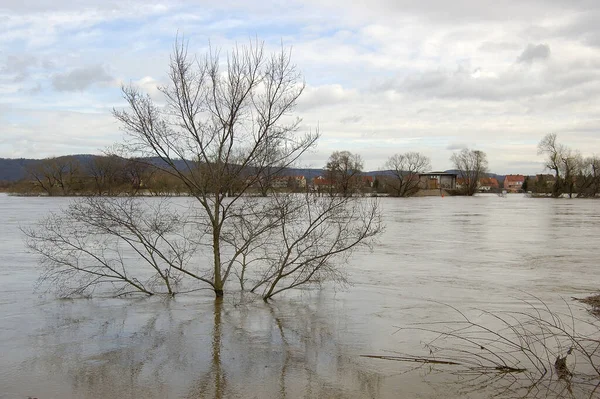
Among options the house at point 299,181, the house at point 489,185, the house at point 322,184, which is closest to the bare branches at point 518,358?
the house at point 322,184

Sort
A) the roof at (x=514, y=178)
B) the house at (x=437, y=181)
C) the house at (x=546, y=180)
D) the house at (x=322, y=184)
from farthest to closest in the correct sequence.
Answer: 1. the roof at (x=514, y=178)
2. the house at (x=437, y=181)
3. the house at (x=546, y=180)
4. the house at (x=322, y=184)

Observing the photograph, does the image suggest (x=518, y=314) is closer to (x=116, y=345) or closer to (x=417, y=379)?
(x=417, y=379)

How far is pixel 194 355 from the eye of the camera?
847 centimetres

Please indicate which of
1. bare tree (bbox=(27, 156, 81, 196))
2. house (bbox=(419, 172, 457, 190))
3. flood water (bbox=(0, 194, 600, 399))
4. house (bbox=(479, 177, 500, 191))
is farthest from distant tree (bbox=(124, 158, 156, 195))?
house (bbox=(479, 177, 500, 191))

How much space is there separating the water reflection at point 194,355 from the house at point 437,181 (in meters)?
112

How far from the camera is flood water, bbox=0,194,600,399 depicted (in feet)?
23.8

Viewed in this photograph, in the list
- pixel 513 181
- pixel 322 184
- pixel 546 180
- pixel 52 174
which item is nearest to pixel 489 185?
pixel 513 181

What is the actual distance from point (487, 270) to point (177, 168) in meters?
9.93

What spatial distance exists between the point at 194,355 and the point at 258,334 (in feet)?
4.94

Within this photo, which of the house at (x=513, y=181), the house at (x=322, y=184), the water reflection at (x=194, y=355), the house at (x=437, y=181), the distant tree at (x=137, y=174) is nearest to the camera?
the water reflection at (x=194, y=355)

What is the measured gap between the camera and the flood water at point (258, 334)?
7.25 meters

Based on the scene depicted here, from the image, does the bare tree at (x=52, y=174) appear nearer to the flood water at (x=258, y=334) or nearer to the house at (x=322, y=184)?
the flood water at (x=258, y=334)

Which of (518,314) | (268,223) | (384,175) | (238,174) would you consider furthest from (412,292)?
(384,175)

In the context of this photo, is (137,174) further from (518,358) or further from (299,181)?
(518,358)
